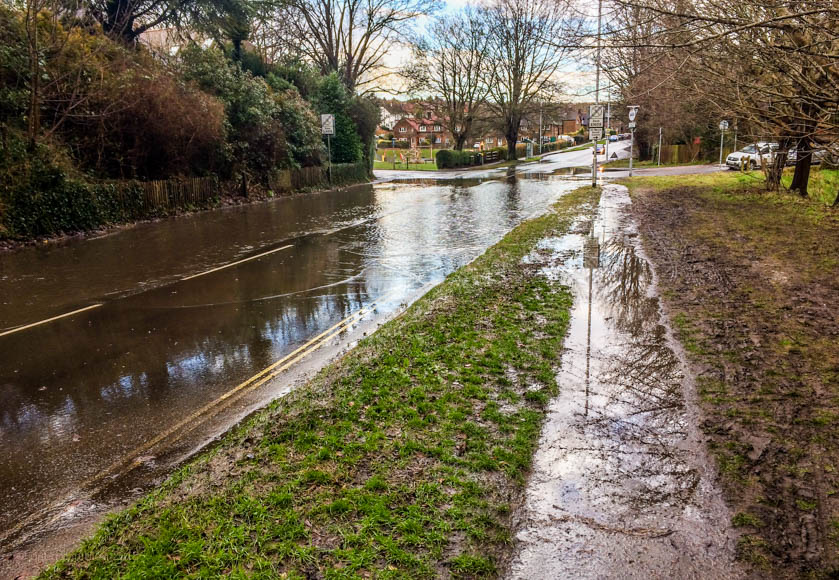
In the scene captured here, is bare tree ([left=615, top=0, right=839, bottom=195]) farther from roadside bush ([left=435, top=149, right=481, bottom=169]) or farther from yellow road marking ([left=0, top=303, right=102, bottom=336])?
roadside bush ([left=435, top=149, right=481, bottom=169])

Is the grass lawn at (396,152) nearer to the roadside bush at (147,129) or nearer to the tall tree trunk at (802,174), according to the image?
the roadside bush at (147,129)

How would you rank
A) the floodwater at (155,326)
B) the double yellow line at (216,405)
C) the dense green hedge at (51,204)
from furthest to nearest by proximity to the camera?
the dense green hedge at (51,204) → the floodwater at (155,326) → the double yellow line at (216,405)

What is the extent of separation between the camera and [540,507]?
3789 millimetres

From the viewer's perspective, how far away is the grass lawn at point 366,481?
318cm

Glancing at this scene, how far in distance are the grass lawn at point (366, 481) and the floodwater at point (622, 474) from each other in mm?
222

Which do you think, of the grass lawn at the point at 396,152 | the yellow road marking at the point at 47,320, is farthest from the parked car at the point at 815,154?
the grass lawn at the point at 396,152

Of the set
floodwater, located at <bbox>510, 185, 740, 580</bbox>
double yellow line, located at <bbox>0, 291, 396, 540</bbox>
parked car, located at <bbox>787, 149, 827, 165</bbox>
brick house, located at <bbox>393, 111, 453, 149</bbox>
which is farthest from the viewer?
brick house, located at <bbox>393, 111, 453, 149</bbox>

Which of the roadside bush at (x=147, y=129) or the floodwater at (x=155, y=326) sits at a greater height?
the roadside bush at (x=147, y=129)

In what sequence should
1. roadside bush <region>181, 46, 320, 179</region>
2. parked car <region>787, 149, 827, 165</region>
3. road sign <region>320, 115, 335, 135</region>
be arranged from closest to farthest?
parked car <region>787, 149, 827, 165</region> < roadside bush <region>181, 46, 320, 179</region> < road sign <region>320, 115, 335, 135</region>

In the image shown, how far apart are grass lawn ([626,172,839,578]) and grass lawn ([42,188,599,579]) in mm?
1504

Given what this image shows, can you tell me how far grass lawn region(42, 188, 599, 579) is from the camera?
10.4 feet

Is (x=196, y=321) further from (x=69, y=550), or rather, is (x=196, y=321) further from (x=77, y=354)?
(x=69, y=550)

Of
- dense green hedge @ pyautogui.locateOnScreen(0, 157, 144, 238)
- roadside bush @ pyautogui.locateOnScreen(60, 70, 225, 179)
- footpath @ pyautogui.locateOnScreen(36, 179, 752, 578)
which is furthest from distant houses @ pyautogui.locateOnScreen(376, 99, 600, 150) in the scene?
footpath @ pyautogui.locateOnScreen(36, 179, 752, 578)

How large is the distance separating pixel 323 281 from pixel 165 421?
5.62 metres
